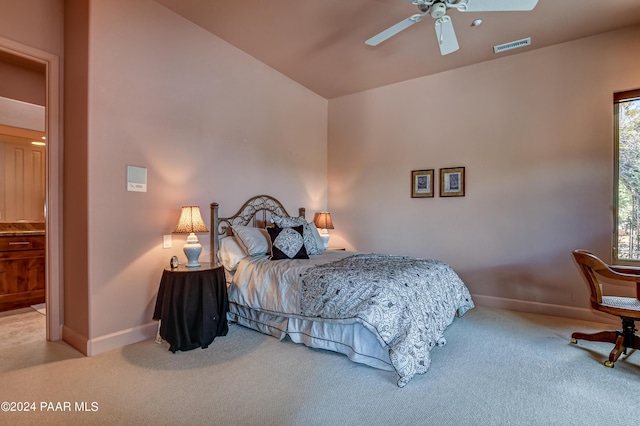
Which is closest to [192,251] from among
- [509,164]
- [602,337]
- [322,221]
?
[322,221]

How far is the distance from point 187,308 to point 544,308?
13.6ft

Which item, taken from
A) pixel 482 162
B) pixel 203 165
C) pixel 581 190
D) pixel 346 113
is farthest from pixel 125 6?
pixel 581 190

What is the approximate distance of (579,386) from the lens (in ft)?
7.28

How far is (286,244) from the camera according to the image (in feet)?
11.6

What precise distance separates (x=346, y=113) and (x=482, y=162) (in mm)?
2424

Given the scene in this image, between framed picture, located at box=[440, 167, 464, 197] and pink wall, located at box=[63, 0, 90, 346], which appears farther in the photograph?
framed picture, located at box=[440, 167, 464, 197]

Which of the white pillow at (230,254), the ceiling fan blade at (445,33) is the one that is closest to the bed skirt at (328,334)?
the white pillow at (230,254)

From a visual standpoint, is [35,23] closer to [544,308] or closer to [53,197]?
[53,197]

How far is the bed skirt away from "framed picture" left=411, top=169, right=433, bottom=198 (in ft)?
9.10

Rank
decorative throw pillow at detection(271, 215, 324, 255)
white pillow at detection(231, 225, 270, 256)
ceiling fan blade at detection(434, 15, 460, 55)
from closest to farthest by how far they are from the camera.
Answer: ceiling fan blade at detection(434, 15, 460, 55)
white pillow at detection(231, 225, 270, 256)
decorative throw pillow at detection(271, 215, 324, 255)

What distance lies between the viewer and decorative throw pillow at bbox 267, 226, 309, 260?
11.5 feet

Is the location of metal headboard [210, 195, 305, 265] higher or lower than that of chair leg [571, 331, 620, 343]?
higher

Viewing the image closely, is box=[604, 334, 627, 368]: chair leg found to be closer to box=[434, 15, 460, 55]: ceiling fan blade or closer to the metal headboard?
box=[434, 15, 460, 55]: ceiling fan blade

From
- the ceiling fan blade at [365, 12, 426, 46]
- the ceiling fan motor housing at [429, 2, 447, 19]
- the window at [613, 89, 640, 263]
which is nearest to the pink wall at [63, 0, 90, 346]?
the ceiling fan blade at [365, 12, 426, 46]
